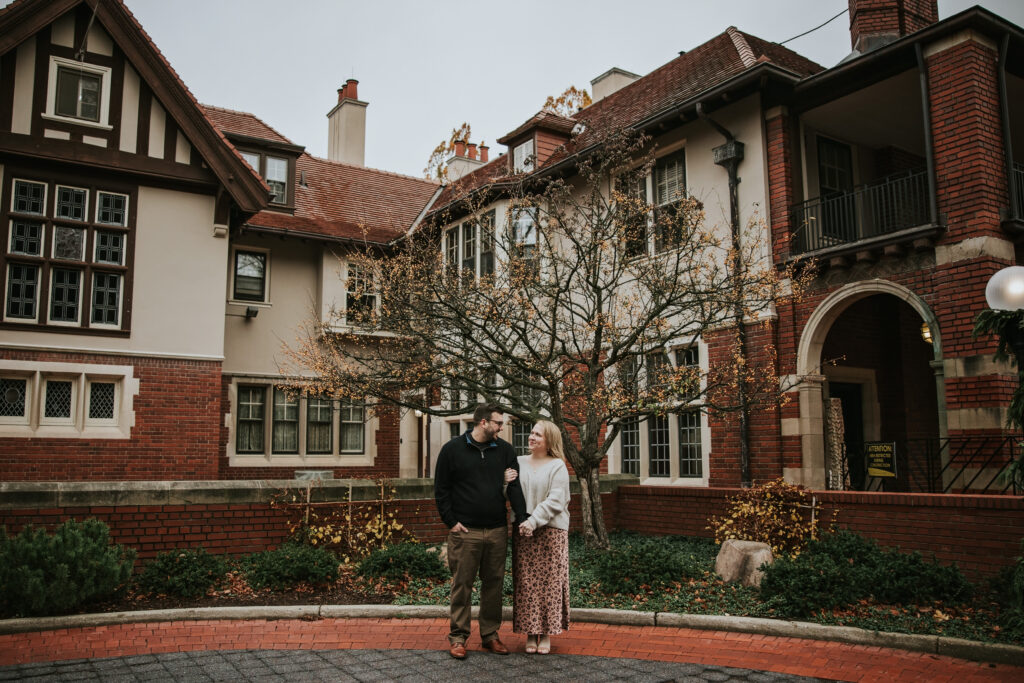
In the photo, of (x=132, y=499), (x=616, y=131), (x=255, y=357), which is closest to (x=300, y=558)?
(x=132, y=499)

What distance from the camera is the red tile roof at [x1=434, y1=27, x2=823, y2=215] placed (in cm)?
1514

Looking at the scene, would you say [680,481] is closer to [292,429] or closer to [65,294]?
[292,429]

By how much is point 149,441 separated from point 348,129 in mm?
14990

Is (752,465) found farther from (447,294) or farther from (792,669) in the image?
(792,669)

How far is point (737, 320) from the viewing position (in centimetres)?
1372

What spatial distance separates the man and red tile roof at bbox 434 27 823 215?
7.91m

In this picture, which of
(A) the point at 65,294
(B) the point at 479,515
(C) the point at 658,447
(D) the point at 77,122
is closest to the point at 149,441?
(A) the point at 65,294

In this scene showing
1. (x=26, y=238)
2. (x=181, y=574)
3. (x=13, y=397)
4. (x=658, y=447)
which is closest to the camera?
(x=181, y=574)

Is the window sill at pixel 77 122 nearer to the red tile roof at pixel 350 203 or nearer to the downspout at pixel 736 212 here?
the red tile roof at pixel 350 203

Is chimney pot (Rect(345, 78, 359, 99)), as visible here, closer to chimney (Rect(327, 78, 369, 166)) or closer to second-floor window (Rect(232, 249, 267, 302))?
chimney (Rect(327, 78, 369, 166))

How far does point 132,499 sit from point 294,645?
352 centimetres

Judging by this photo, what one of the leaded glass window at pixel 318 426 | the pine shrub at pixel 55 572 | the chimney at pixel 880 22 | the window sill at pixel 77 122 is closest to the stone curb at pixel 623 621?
the pine shrub at pixel 55 572

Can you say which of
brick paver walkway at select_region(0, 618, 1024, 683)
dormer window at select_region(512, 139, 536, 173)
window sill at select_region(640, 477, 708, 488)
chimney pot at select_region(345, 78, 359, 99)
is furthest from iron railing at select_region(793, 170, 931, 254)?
chimney pot at select_region(345, 78, 359, 99)

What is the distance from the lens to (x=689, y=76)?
16.7 m
